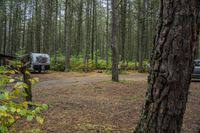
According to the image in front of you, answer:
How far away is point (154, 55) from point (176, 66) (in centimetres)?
31

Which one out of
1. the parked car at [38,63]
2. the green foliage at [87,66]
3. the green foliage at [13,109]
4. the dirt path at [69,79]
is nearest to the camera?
the green foliage at [13,109]

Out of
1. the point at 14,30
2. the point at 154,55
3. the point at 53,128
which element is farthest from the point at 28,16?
the point at 154,55

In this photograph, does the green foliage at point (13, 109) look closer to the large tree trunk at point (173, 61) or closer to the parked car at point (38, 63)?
the large tree trunk at point (173, 61)

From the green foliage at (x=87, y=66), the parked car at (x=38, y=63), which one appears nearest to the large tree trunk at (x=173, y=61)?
the parked car at (x=38, y=63)

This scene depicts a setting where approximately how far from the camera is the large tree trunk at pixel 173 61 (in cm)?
313

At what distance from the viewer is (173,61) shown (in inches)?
125

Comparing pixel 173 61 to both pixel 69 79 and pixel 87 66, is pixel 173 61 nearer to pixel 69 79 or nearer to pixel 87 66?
pixel 69 79

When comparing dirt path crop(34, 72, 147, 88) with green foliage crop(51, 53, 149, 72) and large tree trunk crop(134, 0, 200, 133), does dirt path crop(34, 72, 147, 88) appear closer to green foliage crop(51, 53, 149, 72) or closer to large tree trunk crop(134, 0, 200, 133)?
green foliage crop(51, 53, 149, 72)

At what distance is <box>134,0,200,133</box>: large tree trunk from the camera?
3.13 meters

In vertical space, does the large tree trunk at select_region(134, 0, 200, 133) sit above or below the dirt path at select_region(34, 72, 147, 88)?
above

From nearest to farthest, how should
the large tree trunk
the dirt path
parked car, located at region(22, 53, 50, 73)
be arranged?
the large tree trunk
the dirt path
parked car, located at region(22, 53, 50, 73)

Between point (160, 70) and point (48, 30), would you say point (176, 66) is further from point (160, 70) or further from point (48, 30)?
point (48, 30)

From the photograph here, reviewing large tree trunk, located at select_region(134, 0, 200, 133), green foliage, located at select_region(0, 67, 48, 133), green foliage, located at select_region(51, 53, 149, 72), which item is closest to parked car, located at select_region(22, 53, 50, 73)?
green foliage, located at select_region(51, 53, 149, 72)

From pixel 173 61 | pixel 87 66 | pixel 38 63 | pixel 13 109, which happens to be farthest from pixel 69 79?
pixel 13 109
